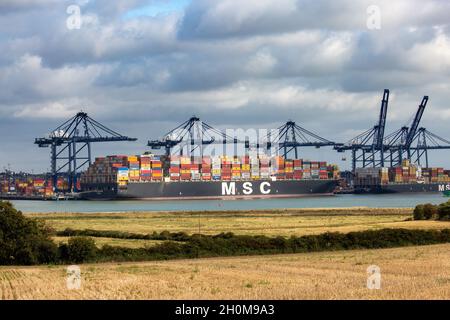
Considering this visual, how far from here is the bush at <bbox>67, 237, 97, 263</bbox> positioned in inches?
1271

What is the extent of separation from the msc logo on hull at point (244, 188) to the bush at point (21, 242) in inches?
4496

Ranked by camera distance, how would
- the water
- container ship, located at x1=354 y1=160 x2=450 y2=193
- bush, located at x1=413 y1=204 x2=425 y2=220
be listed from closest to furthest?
bush, located at x1=413 y1=204 x2=425 y2=220
the water
container ship, located at x1=354 y1=160 x2=450 y2=193

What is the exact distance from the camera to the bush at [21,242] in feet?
106

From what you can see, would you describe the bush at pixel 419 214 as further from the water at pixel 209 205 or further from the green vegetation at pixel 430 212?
the water at pixel 209 205

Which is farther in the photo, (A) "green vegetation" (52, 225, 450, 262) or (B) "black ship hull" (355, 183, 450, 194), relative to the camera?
(B) "black ship hull" (355, 183, 450, 194)

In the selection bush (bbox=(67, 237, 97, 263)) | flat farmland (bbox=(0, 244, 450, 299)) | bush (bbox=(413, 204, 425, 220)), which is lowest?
flat farmland (bbox=(0, 244, 450, 299))

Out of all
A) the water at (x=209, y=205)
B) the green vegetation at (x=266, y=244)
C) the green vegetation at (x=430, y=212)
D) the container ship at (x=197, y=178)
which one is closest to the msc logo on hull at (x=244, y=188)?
the container ship at (x=197, y=178)

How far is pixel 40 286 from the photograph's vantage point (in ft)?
72.8

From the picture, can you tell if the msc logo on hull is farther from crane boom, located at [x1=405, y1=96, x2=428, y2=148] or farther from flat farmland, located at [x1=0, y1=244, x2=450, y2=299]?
flat farmland, located at [x1=0, y1=244, x2=450, y2=299]

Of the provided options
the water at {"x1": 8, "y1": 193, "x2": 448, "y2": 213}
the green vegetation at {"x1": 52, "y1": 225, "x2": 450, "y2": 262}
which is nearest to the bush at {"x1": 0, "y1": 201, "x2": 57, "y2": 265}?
the green vegetation at {"x1": 52, "y1": 225, "x2": 450, "y2": 262}

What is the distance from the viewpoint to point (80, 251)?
32.4 metres

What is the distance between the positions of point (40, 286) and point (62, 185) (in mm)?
157837
